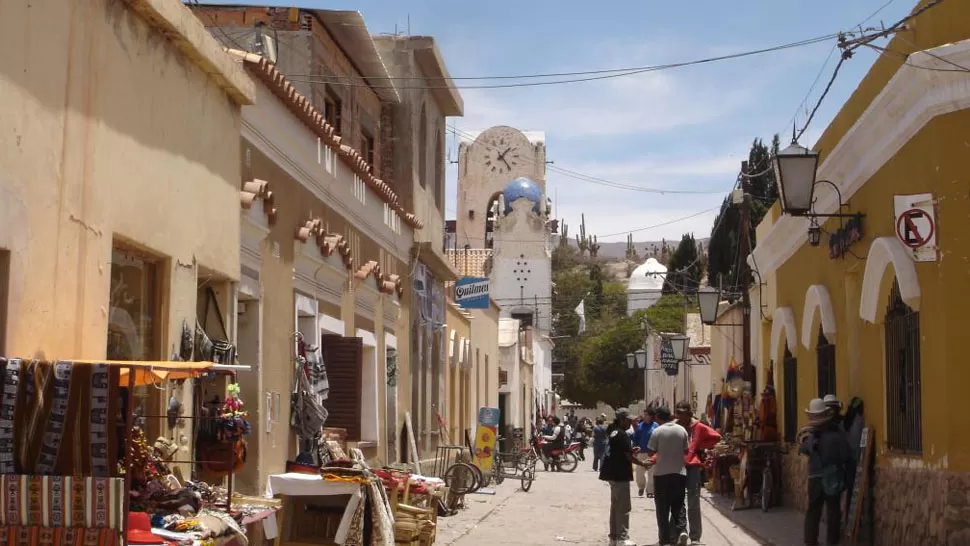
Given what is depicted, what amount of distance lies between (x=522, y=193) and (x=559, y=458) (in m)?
39.0

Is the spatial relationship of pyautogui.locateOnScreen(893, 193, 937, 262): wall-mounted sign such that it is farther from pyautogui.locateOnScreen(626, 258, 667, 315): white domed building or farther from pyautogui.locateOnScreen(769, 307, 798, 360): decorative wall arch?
pyautogui.locateOnScreen(626, 258, 667, 315): white domed building

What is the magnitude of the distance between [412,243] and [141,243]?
1230 centimetres

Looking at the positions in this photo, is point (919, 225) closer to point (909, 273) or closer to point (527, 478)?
point (909, 273)

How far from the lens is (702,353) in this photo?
1464 inches

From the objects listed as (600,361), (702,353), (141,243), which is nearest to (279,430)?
(141,243)

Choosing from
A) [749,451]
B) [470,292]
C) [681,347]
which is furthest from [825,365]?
[681,347]

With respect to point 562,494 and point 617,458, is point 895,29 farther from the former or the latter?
point 562,494

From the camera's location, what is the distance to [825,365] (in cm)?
1708

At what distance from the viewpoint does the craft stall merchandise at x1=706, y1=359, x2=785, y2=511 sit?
64.2ft

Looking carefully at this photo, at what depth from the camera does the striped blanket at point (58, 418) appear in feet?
21.8

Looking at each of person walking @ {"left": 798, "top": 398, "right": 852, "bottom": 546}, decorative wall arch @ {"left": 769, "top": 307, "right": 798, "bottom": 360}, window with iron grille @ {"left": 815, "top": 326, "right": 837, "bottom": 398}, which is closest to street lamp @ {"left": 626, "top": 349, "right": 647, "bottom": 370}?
decorative wall arch @ {"left": 769, "top": 307, "right": 798, "bottom": 360}

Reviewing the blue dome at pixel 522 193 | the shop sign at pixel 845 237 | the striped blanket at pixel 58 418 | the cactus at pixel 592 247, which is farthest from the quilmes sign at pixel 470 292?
the cactus at pixel 592 247

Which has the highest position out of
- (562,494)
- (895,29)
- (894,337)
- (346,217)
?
(895,29)

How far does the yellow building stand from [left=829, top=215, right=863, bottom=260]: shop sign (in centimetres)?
6
